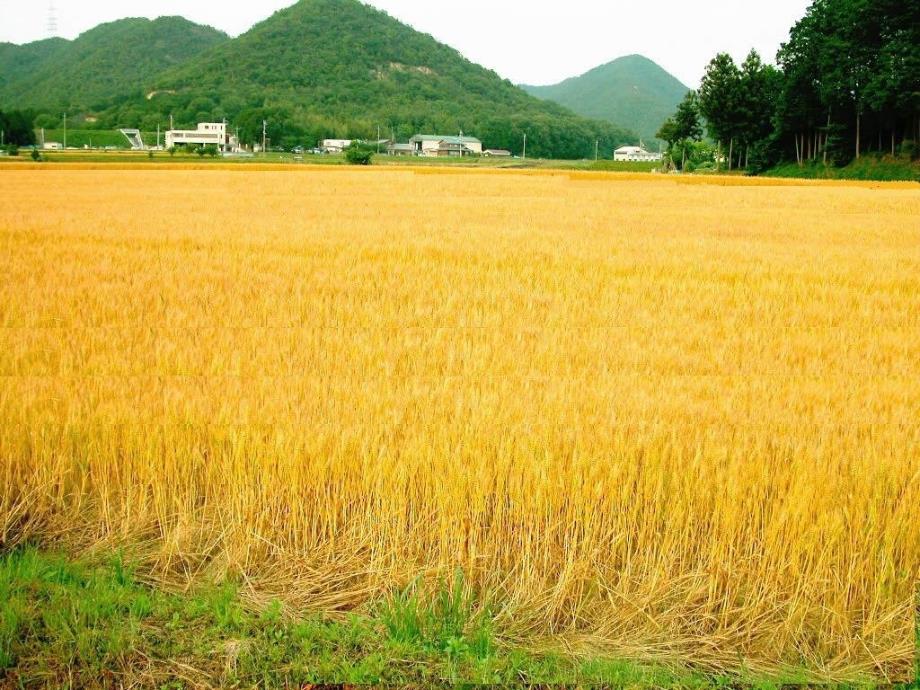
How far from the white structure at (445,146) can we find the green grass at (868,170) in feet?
252

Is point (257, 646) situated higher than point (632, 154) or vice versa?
point (632, 154)

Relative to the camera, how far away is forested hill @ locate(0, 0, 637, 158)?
455 ft

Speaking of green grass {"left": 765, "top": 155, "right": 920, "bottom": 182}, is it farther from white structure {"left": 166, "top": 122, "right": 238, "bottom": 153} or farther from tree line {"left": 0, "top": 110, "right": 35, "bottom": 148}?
white structure {"left": 166, "top": 122, "right": 238, "bottom": 153}

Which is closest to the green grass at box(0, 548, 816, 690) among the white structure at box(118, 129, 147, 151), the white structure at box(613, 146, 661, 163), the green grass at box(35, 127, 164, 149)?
the green grass at box(35, 127, 164, 149)

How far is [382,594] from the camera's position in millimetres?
3752

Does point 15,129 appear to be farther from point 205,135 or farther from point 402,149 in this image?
point 402,149

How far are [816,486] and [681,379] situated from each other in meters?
1.85

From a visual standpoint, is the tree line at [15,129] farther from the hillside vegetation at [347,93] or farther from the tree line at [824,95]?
the tree line at [824,95]

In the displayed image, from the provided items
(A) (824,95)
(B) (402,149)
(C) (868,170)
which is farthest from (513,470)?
(B) (402,149)

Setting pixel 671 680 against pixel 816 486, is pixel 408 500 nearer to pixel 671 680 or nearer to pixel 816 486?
pixel 671 680

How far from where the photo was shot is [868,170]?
65125 mm

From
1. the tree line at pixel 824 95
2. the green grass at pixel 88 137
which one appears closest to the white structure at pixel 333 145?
the green grass at pixel 88 137

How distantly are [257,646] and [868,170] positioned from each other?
71.7 meters

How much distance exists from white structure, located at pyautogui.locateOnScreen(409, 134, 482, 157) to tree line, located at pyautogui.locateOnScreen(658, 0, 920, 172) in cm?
5267
